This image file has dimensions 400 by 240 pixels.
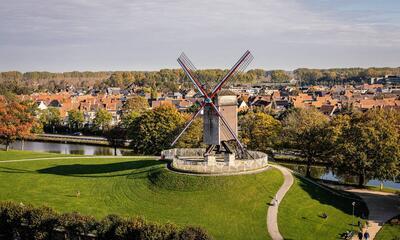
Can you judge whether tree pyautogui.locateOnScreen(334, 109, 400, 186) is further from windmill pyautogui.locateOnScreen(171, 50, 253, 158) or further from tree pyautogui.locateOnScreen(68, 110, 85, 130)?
tree pyautogui.locateOnScreen(68, 110, 85, 130)

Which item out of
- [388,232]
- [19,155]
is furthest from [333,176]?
[19,155]

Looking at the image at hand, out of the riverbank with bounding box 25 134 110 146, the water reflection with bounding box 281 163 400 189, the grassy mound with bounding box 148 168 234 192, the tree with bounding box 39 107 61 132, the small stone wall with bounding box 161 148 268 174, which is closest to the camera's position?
the grassy mound with bounding box 148 168 234 192

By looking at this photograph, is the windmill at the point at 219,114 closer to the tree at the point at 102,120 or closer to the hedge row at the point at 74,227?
the hedge row at the point at 74,227

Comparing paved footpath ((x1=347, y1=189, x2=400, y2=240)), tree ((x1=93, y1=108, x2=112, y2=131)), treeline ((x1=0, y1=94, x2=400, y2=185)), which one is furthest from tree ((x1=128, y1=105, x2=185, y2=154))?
tree ((x1=93, y1=108, x2=112, y2=131))

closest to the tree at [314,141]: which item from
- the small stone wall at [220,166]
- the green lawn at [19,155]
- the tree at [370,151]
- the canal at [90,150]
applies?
the tree at [370,151]

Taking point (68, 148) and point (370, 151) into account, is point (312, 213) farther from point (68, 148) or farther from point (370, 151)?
Answer: point (68, 148)

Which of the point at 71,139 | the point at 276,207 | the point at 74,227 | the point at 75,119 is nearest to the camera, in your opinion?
the point at 74,227

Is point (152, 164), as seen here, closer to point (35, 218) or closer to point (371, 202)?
point (35, 218)
